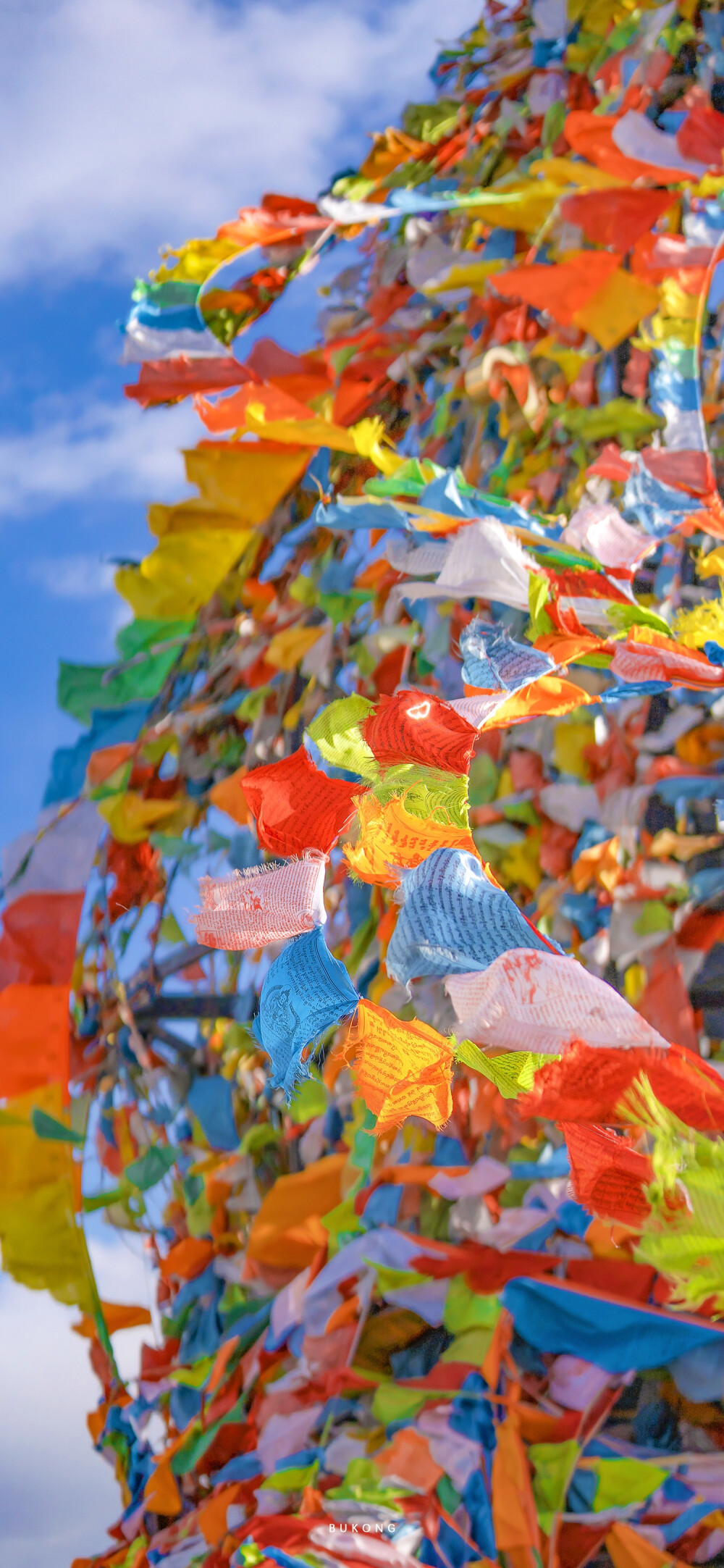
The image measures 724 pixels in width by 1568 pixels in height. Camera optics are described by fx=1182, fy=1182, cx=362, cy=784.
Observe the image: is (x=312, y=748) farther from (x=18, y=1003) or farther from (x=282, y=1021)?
(x=18, y=1003)

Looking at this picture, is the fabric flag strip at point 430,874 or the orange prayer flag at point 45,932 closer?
the fabric flag strip at point 430,874

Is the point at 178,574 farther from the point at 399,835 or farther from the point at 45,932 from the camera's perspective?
the point at 399,835

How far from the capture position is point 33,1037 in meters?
1.12

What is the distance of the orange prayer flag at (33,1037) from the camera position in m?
1.12

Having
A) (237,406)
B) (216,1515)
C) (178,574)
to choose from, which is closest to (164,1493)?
(216,1515)

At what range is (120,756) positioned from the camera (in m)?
1.23

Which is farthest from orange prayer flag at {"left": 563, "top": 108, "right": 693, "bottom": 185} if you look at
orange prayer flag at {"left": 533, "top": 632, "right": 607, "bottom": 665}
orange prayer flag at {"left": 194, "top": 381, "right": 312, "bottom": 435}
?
orange prayer flag at {"left": 533, "top": 632, "right": 607, "bottom": 665}

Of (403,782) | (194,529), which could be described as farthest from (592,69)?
(403,782)

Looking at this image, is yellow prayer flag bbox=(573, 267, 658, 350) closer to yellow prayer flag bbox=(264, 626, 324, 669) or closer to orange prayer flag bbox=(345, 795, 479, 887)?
yellow prayer flag bbox=(264, 626, 324, 669)

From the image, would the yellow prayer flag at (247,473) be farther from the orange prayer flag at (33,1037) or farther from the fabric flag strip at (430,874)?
the orange prayer flag at (33,1037)

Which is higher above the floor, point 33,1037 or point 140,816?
point 140,816

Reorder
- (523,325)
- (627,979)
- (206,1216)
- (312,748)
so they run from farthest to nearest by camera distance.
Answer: (523,325), (206,1216), (627,979), (312,748)

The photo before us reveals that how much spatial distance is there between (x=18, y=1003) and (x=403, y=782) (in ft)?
2.30

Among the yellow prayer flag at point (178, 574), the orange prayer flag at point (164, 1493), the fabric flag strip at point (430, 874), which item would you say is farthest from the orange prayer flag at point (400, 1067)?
the yellow prayer flag at point (178, 574)
